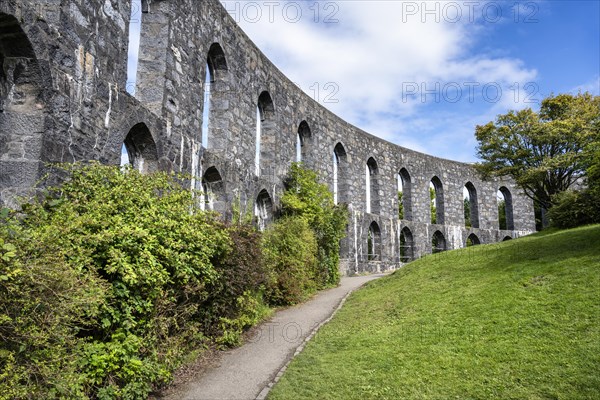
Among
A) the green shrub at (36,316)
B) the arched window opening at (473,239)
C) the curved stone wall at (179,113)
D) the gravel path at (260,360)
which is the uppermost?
the curved stone wall at (179,113)

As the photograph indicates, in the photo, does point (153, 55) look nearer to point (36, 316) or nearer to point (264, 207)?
point (264, 207)

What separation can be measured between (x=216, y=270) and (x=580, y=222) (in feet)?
36.8

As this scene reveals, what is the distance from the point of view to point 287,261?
9.93 m

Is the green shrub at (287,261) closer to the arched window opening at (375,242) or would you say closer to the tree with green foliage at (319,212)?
the tree with green foliage at (319,212)

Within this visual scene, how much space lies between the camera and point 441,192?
2527 centimetres

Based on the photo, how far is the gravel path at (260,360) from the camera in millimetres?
5020

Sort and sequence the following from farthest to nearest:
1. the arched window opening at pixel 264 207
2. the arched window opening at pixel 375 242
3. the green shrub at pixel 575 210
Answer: the arched window opening at pixel 375 242, the arched window opening at pixel 264 207, the green shrub at pixel 575 210

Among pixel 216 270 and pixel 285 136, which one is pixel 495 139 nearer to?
pixel 285 136

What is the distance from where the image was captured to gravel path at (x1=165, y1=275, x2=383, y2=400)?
5020mm

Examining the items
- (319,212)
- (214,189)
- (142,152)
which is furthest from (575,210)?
(142,152)

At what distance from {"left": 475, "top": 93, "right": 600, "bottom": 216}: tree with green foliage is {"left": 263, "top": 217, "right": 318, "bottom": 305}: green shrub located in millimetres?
9625

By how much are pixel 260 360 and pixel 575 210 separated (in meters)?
10.9

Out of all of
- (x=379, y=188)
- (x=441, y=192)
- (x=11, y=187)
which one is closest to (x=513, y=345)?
(x=11, y=187)

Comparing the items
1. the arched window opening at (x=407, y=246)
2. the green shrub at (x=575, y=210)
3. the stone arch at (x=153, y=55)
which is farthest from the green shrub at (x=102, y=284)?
the arched window opening at (x=407, y=246)
